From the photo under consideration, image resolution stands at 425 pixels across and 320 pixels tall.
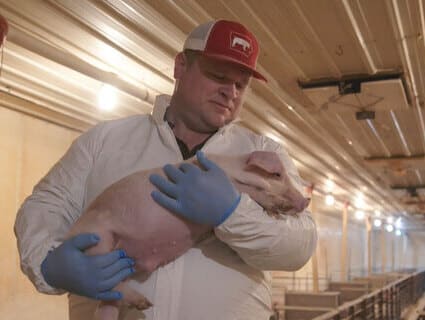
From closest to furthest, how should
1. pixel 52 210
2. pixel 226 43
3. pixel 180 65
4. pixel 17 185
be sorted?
pixel 52 210
pixel 226 43
pixel 180 65
pixel 17 185

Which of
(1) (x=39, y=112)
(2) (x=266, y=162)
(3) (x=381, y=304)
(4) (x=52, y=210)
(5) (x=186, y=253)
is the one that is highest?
(1) (x=39, y=112)

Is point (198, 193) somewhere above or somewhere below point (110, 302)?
above

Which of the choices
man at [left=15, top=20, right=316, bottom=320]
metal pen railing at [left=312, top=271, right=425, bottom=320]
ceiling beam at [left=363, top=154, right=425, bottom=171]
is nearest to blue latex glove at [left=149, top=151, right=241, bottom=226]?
man at [left=15, top=20, right=316, bottom=320]

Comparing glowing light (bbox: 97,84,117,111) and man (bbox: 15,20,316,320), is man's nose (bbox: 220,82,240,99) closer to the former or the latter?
man (bbox: 15,20,316,320)

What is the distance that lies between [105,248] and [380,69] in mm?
2965

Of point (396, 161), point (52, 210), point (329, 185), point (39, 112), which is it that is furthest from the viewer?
point (329, 185)

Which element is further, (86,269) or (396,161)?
(396,161)

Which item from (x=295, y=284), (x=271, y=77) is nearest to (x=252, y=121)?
(x=271, y=77)

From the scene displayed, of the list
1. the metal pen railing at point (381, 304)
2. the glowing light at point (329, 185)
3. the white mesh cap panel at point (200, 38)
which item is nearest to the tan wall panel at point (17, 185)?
the metal pen railing at point (381, 304)

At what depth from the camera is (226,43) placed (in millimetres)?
1487

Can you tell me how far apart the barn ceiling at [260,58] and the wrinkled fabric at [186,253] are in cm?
118

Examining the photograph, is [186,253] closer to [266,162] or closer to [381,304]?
[266,162]

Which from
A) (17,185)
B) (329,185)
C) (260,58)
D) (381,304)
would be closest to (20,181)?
(17,185)

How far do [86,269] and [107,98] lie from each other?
2837 millimetres
